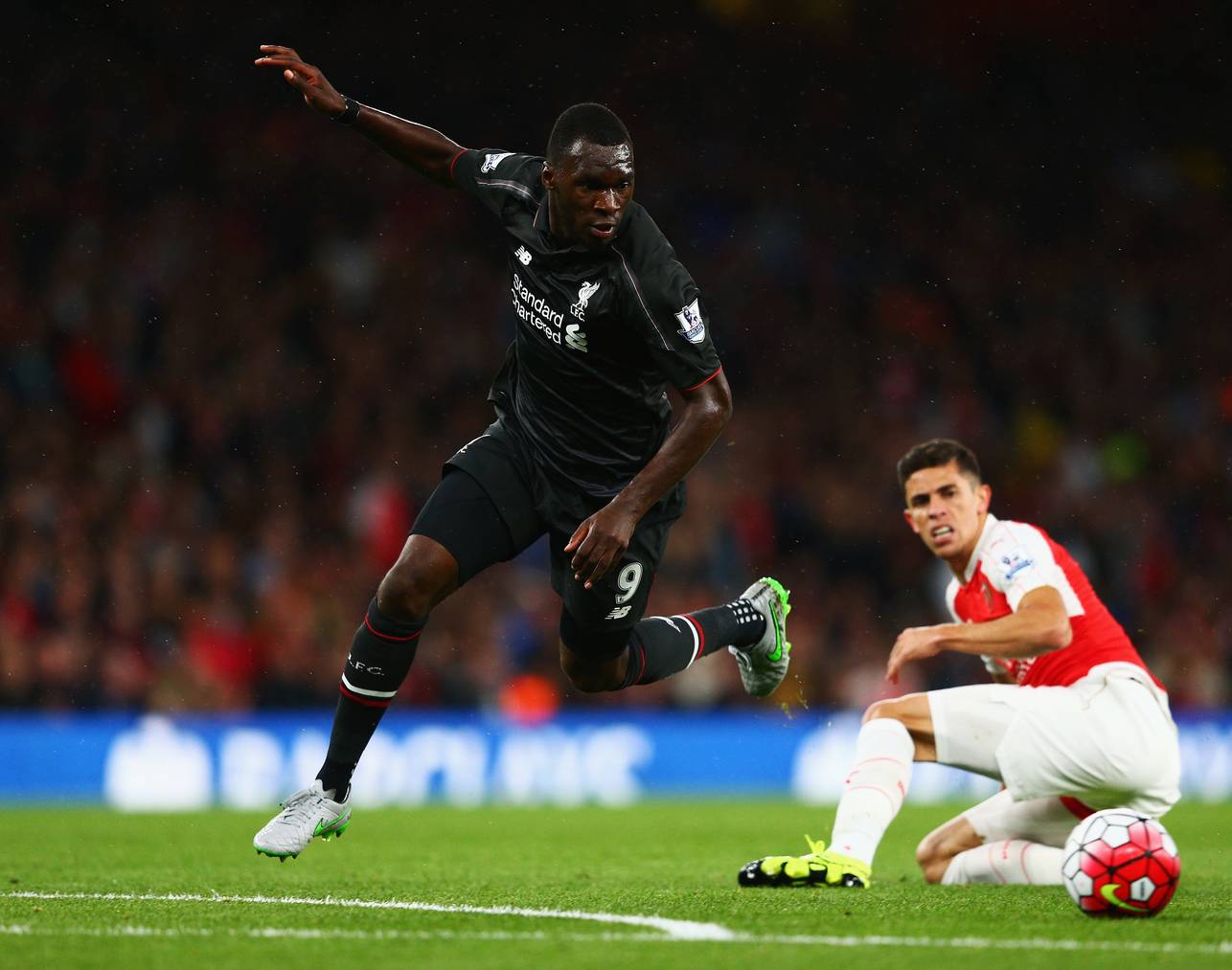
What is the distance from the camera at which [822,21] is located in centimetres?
1964

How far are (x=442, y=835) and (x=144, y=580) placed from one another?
16.5 feet

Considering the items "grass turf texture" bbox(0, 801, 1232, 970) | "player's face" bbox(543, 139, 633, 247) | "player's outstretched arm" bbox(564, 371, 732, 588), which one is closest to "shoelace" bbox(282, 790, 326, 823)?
"grass turf texture" bbox(0, 801, 1232, 970)

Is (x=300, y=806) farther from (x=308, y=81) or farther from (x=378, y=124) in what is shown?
(x=308, y=81)

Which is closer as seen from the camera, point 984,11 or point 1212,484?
point 1212,484

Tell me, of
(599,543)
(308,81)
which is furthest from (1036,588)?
(308,81)

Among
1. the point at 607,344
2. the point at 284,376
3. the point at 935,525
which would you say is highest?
the point at 284,376

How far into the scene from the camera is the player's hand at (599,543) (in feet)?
16.9

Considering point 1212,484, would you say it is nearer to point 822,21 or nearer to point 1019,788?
point 822,21

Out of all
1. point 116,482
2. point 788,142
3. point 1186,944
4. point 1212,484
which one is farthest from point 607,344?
point 788,142

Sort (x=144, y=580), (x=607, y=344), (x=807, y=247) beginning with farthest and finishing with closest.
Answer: (x=807, y=247) → (x=144, y=580) → (x=607, y=344)

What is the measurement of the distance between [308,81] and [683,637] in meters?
2.53

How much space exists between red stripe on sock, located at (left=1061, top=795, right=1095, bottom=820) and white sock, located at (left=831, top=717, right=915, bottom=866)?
695 millimetres

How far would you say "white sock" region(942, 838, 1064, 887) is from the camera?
5.96 metres

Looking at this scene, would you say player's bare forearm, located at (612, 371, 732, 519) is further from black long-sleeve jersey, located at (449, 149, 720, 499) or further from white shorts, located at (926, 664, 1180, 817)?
white shorts, located at (926, 664, 1180, 817)
